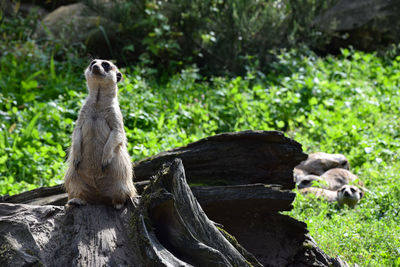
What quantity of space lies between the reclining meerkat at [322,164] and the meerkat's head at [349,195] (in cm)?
82

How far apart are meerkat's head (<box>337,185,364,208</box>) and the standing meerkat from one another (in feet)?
8.77

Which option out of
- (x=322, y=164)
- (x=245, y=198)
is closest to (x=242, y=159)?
(x=245, y=198)

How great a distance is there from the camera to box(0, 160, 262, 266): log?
9.81 ft

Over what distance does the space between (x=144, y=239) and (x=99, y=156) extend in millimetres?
1197

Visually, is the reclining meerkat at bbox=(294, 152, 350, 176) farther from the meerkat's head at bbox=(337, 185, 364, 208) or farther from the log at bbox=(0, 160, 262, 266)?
the log at bbox=(0, 160, 262, 266)

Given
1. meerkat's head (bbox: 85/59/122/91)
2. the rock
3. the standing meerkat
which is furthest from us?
the rock

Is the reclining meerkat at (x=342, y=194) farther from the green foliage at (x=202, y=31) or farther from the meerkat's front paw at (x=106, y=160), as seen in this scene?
the green foliage at (x=202, y=31)

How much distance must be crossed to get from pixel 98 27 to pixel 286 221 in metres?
6.88

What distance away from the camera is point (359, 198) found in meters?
5.70

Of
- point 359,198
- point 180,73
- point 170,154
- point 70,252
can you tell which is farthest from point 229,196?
point 180,73

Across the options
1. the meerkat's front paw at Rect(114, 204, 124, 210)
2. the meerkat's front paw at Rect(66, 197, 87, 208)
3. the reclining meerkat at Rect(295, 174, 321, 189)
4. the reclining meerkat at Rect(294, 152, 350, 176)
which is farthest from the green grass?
the meerkat's front paw at Rect(66, 197, 87, 208)

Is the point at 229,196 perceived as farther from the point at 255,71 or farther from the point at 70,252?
the point at 255,71

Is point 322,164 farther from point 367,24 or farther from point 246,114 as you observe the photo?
point 367,24

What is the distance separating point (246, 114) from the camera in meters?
7.85
